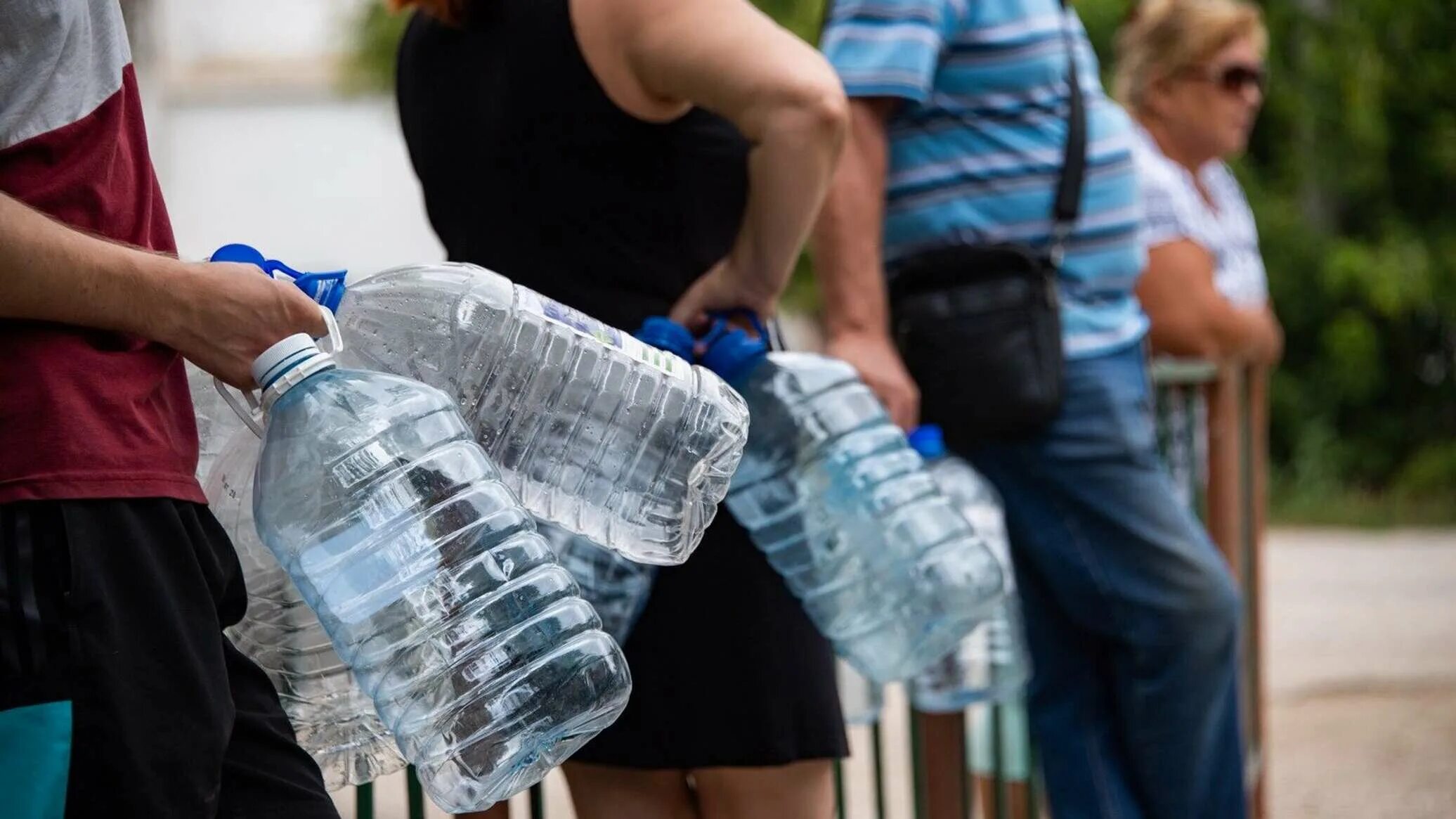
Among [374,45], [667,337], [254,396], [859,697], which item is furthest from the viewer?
[374,45]

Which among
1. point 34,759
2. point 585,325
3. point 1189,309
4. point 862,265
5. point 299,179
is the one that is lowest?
point 299,179

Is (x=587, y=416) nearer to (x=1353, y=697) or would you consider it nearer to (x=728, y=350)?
(x=728, y=350)

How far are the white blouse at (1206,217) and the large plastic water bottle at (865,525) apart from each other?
1477 mm

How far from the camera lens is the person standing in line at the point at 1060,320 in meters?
2.74

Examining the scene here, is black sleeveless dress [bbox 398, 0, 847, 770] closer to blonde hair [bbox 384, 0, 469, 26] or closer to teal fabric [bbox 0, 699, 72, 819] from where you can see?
blonde hair [bbox 384, 0, 469, 26]

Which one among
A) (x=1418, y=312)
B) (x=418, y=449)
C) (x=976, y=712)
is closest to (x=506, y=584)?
(x=418, y=449)

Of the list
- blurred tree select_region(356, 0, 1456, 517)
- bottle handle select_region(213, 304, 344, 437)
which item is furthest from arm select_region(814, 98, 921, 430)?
blurred tree select_region(356, 0, 1456, 517)

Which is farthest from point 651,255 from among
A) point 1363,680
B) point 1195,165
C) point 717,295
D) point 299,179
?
point 299,179

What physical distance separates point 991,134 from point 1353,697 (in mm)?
4798

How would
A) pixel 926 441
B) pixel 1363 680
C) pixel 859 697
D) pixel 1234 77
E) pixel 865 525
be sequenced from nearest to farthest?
pixel 865 525 → pixel 926 441 → pixel 859 697 → pixel 1234 77 → pixel 1363 680

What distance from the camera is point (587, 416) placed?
1937 millimetres

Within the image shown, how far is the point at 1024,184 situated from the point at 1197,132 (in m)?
1.40

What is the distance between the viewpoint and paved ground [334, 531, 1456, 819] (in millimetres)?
5512

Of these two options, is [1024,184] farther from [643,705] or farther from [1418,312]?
[1418,312]
